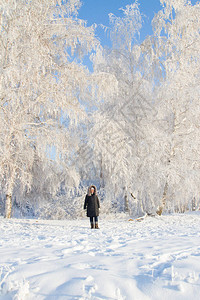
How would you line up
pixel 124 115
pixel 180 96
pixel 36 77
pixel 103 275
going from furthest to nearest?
pixel 124 115 → pixel 180 96 → pixel 36 77 → pixel 103 275

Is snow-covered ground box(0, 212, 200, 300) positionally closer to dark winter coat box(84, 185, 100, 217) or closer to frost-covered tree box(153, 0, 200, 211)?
dark winter coat box(84, 185, 100, 217)

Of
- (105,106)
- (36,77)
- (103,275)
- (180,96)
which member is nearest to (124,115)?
(105,106)

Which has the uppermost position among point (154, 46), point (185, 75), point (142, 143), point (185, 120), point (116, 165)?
point (154, 46)

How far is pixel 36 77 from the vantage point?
9.62 meters

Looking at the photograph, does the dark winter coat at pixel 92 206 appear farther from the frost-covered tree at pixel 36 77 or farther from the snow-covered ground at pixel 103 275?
the snow-covered ground at pixel 103 275

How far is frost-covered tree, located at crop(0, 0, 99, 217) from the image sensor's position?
30.4ft

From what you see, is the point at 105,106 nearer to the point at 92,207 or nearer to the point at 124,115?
the point at 124,115

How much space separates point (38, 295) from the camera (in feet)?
7.44

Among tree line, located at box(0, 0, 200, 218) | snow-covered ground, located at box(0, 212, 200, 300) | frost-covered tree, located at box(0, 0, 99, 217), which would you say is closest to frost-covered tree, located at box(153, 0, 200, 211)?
tree line, located at box(0, 0, 200, 218)

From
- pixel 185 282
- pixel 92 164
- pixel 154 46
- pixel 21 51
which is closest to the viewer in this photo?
pixel 185 282

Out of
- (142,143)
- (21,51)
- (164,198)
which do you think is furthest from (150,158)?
(21,51)

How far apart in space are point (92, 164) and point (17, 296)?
38.0ft

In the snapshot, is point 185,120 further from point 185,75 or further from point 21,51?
point 21,51

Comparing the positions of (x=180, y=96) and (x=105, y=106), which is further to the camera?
(x=105, y=106)
